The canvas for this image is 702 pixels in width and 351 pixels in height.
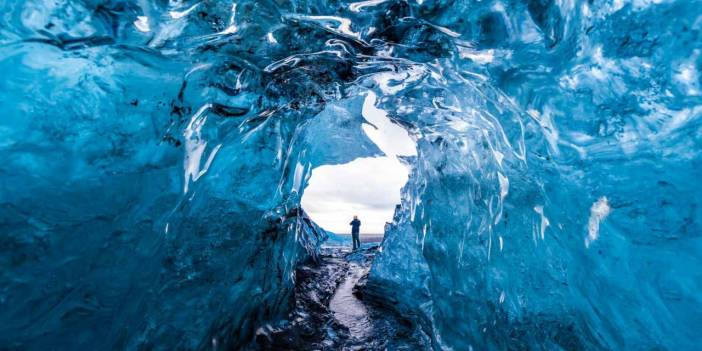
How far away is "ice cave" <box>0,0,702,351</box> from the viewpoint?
2.04 m

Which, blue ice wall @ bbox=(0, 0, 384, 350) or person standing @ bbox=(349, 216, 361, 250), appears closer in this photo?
blue ice wall @ bbox=(0, 0, 384, 350)

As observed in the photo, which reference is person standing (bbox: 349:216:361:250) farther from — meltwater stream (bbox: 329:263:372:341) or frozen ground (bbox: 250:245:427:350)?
frozen ground (bbox: 250:245:427:350)

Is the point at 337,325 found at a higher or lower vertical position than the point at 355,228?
lower

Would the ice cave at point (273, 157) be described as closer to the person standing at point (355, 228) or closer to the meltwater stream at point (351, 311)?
the meltwater stream at point (351, 311)

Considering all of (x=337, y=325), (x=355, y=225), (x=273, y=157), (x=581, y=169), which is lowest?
(x=337, y=325)

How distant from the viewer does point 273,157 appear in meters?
4.54

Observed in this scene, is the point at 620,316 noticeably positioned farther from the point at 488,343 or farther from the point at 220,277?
the point at 220,277

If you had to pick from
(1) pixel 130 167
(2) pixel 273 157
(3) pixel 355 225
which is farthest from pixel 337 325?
(3) pixel 355 225

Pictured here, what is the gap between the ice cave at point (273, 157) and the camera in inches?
80.4

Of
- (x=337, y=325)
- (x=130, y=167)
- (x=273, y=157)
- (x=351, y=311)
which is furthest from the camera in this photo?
(x=351, y=311)

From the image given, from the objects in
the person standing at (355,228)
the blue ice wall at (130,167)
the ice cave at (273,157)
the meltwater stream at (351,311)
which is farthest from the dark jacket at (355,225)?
the blue ice wall at (130,167)

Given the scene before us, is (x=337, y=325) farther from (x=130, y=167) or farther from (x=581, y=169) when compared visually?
(x=581, y=169)

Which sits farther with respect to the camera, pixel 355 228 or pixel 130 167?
pixel 355 228

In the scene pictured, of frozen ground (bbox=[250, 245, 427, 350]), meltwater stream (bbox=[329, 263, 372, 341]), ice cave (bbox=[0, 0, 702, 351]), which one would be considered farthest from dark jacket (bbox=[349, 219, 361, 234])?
ice cave (bbox=[0, 0, 702, 351])
